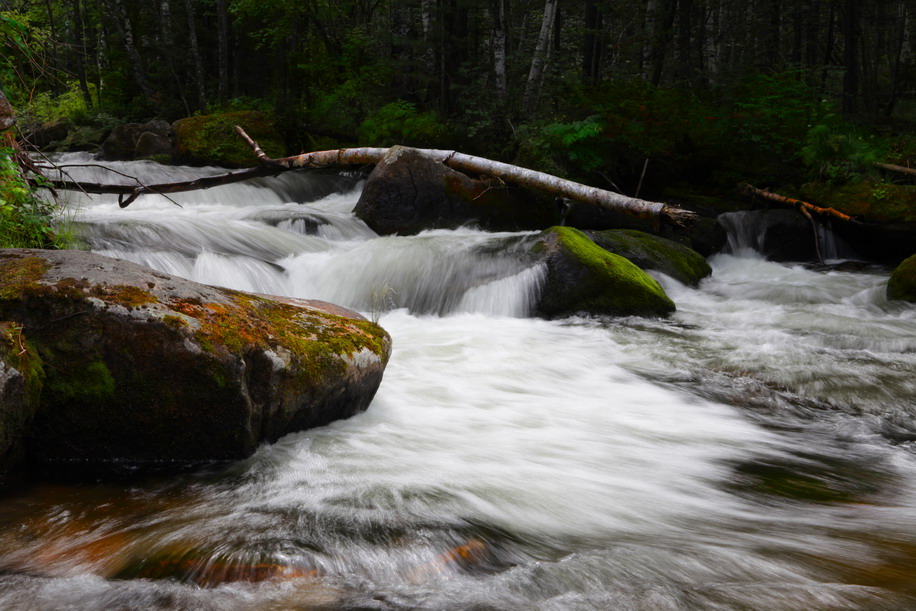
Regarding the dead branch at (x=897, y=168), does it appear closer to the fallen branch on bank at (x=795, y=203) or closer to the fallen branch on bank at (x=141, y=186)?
the fallen branch on bank at (x=795, y=203)

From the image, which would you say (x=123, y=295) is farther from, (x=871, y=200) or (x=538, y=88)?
(x=538, y=88)

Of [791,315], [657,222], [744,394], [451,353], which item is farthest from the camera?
[657,222]

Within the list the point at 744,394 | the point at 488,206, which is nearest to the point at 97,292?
the point at 744,394

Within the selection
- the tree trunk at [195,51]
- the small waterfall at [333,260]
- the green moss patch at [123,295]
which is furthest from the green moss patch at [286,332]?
the tree trunk at [195,51]

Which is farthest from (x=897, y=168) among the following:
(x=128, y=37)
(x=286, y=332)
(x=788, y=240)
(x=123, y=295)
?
(x=128, y=37)

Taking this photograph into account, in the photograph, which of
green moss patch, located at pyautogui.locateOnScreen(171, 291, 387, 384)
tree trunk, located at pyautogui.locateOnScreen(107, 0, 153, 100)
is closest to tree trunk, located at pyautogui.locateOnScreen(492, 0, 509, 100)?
green moss patch, located at pyautogui.locateOnScreen(171, 291, 387, 384)

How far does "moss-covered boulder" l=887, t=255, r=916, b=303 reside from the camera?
28.9 ft

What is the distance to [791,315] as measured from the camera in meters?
8.52

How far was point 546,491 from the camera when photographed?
3.55m

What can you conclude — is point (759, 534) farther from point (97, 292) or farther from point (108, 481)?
point (97, 292)

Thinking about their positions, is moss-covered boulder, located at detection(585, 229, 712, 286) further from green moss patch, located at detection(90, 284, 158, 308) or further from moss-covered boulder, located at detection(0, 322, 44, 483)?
moss-covered boulder, located at detection(0, 322, 44, 483)

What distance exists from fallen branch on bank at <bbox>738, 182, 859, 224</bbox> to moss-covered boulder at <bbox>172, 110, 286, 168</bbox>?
11.3 m

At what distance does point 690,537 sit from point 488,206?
29.8 feet

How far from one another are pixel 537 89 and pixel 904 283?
924 cm
